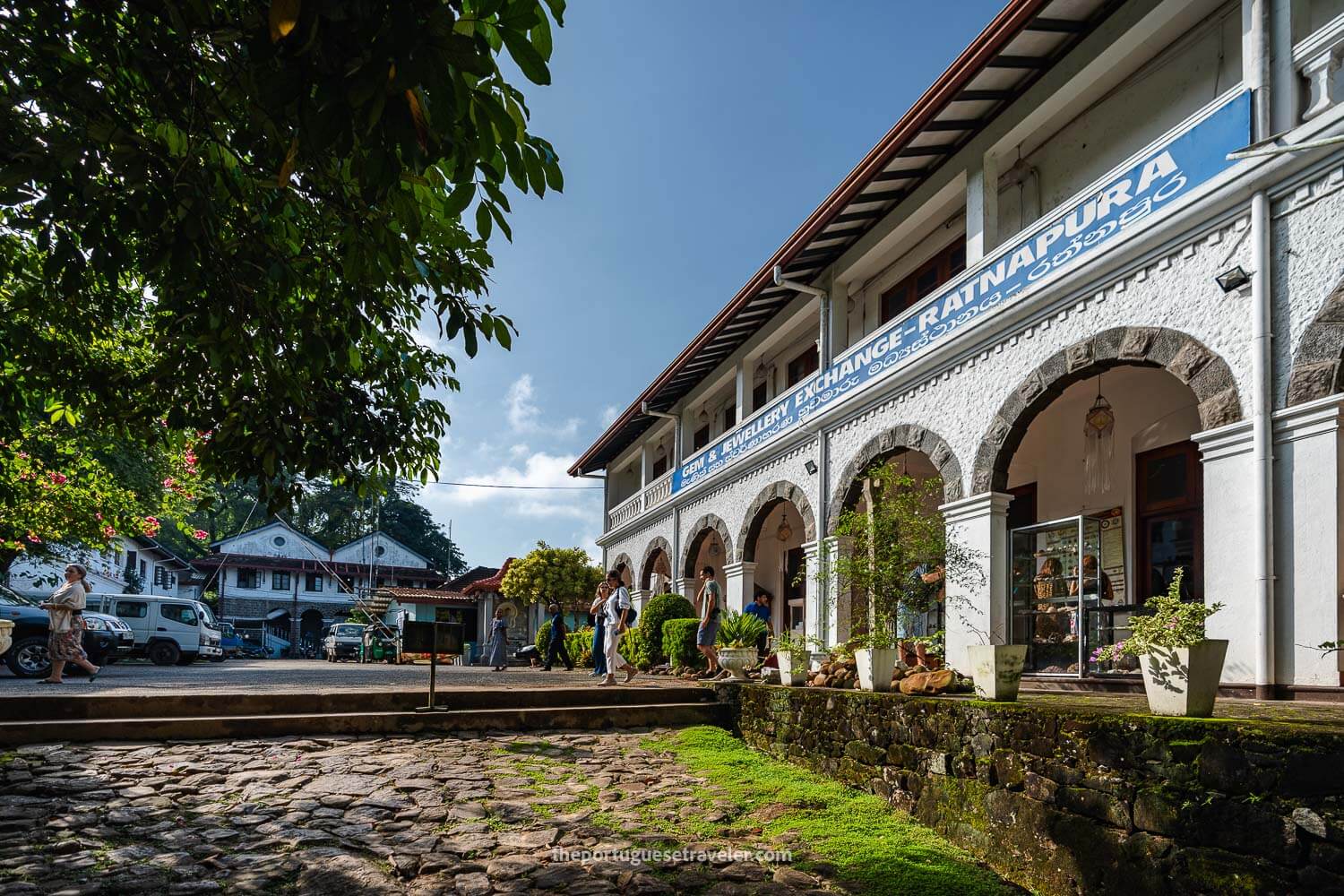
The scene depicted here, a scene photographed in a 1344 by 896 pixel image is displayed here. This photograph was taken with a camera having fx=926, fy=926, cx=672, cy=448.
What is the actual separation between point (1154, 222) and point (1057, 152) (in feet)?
9.15

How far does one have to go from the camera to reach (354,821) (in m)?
5.58

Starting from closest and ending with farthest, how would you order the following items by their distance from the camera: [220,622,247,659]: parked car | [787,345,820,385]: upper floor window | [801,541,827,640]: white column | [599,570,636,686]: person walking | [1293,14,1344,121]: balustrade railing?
[1293,14,1344,121]: balustrade railing < [599,570,636,686]: person walking < [801,541,827,640]: white column < [787,345,820,385]: upper floor window < [220,622,247,659]: parked car

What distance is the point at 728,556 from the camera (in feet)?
53.9

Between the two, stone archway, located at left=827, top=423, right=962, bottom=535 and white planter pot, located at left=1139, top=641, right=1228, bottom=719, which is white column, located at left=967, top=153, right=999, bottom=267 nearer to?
stone archway, located at left=827, top=423, right=962, bottom=535

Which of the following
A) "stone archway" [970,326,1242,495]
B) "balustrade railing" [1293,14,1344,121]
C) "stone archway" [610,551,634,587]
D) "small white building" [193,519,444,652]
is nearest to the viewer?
Answer: "balustrade railing" [1293,14,1344,121]

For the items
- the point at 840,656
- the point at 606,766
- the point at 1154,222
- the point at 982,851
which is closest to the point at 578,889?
the point at 982,851

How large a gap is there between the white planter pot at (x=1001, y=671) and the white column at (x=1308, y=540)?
2.08 metres

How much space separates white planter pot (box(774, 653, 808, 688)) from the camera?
8.61 meters

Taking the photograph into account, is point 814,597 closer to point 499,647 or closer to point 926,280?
point 926,280

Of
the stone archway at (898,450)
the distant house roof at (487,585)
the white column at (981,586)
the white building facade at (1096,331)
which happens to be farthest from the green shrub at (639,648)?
the distant house roof at (487,585)

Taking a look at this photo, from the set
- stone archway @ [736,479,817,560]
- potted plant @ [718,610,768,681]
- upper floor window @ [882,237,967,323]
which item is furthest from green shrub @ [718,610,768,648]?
upper floor window @ [882,237,967,323]

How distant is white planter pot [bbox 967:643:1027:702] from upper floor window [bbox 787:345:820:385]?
993 centimetres

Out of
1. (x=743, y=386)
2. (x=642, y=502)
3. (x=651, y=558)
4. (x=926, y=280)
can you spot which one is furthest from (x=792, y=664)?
(x=642, y=502)

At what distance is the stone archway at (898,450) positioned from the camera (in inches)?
393
